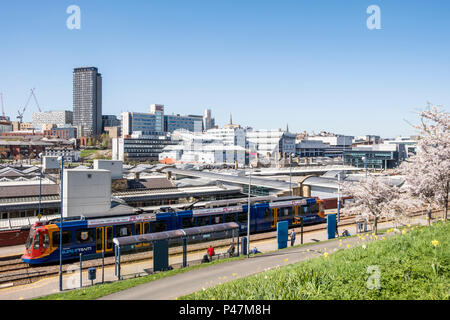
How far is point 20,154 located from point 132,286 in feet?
522

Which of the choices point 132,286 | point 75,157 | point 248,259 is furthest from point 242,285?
point 75,157

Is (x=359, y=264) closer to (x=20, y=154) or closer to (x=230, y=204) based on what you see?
(x=230, y=204)

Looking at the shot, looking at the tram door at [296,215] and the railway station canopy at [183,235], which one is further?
the tram door at [296,215]

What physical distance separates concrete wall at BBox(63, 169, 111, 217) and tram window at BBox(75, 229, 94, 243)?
7286 millimetres

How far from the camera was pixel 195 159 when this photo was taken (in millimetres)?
147875

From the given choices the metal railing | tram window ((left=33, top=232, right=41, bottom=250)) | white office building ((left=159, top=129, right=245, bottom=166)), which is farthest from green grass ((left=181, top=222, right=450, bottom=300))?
white office building ((left=159, top=129, right=245, bottom=166))

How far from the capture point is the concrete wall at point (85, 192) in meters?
31.3

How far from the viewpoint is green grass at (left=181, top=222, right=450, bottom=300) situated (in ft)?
29.2

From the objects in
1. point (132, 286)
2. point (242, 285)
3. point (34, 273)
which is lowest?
point (34, 273)

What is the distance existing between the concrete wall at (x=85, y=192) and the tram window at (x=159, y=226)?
7.36 metres

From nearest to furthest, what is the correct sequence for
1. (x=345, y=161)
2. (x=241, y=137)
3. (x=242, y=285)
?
(x=242, y=285) → (x=345, y=161) → (x=241, y=137)

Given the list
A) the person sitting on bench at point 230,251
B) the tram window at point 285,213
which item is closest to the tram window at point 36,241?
the person sitting on bench at point 230,251

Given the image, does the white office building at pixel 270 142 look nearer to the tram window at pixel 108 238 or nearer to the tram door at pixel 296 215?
the tram door at pixel 296 215
